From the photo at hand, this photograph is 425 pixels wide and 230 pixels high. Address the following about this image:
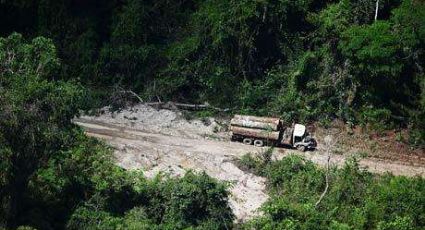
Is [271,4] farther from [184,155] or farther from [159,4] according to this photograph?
[184,155]

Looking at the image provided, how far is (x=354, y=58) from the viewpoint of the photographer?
41.8 metres

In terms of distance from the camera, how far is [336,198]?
35.0m

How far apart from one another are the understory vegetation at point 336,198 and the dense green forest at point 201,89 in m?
0.08

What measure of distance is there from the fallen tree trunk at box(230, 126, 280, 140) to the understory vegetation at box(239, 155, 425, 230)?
7.67 feet

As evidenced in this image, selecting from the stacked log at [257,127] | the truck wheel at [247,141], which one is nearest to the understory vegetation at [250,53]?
the stacked log at [257,127]

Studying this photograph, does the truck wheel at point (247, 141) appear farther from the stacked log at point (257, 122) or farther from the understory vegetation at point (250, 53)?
the understory vegetation at point (250, 53)

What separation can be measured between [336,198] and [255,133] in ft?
27.0

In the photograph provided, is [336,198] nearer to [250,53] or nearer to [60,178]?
[250,53]

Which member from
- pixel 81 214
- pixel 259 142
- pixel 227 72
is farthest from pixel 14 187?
pixel 227 72

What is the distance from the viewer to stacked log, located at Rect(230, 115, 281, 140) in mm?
41125

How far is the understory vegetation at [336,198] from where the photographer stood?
3200cm

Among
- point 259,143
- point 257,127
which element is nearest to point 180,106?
point 257,127

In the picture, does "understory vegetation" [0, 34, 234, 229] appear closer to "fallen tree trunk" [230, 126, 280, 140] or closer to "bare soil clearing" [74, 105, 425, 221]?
"bare soil clearing" [74, 105, 425, 221]

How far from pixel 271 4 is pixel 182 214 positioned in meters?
17.8
